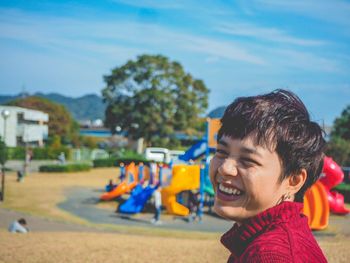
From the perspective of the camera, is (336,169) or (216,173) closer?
(216,173)

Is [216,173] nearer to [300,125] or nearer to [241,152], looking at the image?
[241,152]

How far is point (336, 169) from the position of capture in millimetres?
16219

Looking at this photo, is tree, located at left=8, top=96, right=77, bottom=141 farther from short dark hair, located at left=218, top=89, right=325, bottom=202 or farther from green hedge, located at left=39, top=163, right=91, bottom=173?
short dark hair, located at left=218, top=89, right=325, bottom=202

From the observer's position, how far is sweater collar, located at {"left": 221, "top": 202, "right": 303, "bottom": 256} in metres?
2.00

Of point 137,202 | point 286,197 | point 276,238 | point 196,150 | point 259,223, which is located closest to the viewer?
point 276,238

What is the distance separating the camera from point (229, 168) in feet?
6.72

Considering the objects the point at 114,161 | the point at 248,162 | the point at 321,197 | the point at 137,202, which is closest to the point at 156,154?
the point at 114,161

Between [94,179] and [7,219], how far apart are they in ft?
58.3

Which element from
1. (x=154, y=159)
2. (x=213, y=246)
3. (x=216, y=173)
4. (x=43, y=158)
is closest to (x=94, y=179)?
(x=154, y=159)

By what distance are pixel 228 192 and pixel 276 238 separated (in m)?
0.32

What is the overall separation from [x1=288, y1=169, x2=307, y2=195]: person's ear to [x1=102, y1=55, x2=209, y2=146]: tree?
5054 cm

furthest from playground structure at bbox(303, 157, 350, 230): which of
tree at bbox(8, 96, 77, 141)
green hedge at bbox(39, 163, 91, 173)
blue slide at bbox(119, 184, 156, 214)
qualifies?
tree at bbox(8, 96, 77, 141)

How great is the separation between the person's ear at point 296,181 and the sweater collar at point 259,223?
7 centimetres

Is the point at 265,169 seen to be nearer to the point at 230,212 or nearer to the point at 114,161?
the point at 230,212
